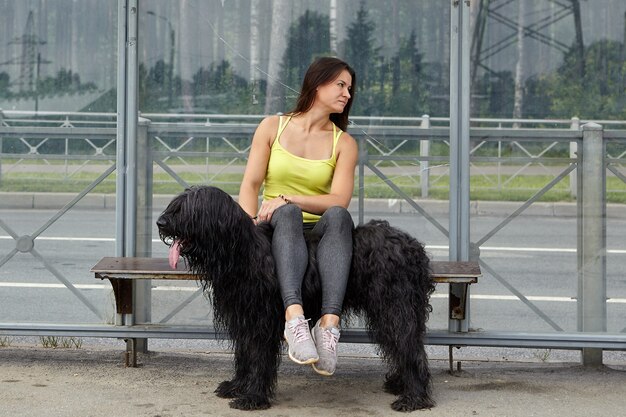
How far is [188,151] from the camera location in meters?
6.60

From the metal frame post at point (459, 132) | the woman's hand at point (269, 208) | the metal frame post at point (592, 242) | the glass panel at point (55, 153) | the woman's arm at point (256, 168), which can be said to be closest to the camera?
the woman's hand at point (269, 208)

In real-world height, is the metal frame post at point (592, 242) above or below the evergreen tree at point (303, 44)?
below

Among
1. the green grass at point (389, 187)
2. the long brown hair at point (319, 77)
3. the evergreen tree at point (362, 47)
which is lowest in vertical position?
the green grass at point (389, 187)

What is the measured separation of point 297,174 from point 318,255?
567mm

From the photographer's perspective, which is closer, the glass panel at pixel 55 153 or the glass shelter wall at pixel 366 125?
the glass shelter wall at pixel 366 125

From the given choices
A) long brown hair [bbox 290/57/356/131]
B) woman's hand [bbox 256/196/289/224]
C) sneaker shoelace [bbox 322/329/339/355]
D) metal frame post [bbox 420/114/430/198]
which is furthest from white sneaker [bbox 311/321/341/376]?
metal frame post [bbox 420/114/430/198]

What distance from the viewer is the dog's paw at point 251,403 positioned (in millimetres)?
5367

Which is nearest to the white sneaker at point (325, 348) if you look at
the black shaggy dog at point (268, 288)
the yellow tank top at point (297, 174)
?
the black shaggy dog at point (268, 288)

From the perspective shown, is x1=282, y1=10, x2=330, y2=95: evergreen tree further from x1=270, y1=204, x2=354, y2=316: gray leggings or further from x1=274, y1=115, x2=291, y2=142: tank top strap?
x1=270, y1=204, x2=354, y2=316: gray leggings

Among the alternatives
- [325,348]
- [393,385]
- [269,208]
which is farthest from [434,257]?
[325,348]

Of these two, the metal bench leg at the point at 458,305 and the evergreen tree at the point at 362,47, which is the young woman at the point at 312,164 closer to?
the evergreen tree at the point at 362,47

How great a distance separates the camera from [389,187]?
656cm

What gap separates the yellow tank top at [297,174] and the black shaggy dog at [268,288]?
373 millimetres

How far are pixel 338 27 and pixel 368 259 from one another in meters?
1.66
